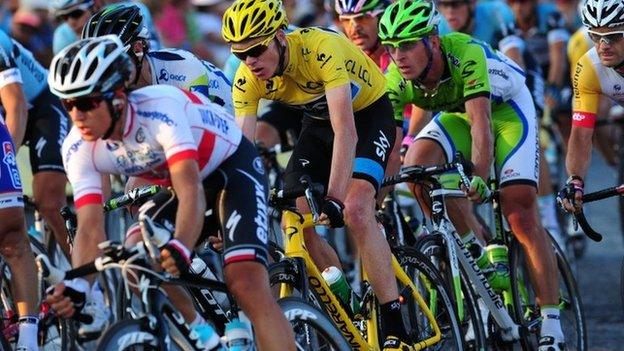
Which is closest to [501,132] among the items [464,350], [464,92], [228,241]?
[464,92]

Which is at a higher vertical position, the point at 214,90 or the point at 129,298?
the point at 214,90

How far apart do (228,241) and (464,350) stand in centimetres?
215

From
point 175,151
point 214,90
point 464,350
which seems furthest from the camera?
point 214,90

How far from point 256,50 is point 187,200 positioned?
160 centimetres

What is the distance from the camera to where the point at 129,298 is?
22.2 feet

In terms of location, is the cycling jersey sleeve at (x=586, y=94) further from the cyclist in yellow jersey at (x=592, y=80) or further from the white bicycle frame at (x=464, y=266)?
the white bicycle frame at (x=464, y=266)

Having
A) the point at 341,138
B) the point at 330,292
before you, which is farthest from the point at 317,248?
the point at 341,138

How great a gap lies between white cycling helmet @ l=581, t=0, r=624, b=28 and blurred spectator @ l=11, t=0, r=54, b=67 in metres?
6.76

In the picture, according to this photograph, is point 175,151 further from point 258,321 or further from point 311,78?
point 311,78

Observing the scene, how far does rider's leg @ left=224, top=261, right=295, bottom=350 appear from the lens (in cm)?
689

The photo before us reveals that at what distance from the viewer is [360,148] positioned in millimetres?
8430

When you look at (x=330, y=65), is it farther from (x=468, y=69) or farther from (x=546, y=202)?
(x=546, y=202)

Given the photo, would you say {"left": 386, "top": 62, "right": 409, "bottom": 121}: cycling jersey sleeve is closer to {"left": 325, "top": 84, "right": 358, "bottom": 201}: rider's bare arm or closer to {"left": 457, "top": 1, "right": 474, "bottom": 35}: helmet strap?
{"left": 325, "top": 84, "right": 358, "bottom": 201}: rider's bare arm

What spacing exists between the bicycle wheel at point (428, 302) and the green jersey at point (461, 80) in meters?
1.08
